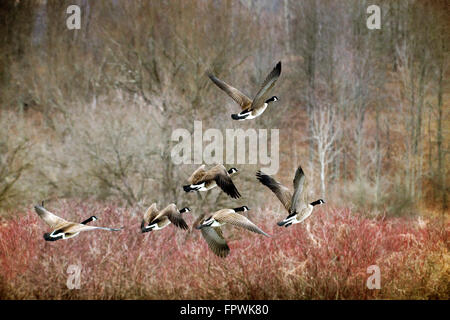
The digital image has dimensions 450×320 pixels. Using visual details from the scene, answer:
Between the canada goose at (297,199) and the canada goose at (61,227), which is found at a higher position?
the canada goose at (297,199)

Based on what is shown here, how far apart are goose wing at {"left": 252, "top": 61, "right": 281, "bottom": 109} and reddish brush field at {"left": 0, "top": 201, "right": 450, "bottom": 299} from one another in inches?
74.4

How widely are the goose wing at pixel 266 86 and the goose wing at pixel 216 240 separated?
144cm

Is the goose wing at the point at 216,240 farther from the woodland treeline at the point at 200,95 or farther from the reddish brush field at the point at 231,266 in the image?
the woodland treeline at the point at 200,95

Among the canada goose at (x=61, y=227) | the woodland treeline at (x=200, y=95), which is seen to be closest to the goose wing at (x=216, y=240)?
the canada goose at (x=61, y=227)

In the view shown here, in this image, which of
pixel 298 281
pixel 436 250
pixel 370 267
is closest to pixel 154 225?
pixel 298 281

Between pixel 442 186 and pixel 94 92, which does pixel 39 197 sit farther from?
pixel 442 186

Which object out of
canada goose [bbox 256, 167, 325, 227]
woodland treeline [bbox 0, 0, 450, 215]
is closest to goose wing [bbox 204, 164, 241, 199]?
canada goose [bbox 256, 167, 325, 227]

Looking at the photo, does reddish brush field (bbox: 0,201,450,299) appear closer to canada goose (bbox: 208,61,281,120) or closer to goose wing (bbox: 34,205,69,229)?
goose wing (bbox: 34,205,69,229)

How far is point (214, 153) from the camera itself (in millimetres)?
11789

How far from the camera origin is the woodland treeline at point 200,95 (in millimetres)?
12883

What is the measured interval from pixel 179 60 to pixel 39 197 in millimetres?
5170

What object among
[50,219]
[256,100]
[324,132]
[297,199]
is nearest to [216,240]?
[297,199]

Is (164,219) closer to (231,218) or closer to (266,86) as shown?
(231,218)

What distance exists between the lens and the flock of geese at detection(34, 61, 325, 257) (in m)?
5.21
